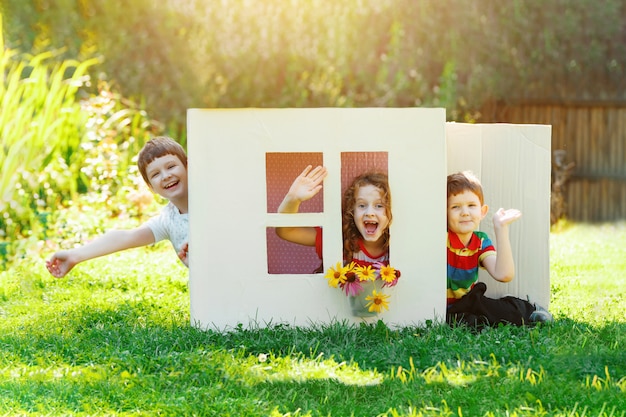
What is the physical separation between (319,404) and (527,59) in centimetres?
802

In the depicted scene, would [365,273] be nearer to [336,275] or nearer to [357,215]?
[336,275]

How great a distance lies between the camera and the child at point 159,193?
12.2 ft

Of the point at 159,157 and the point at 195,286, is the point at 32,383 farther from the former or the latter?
the point at 159,157

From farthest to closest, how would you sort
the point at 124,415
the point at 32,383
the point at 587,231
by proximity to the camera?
the point at 587,231 → the point at 32,383 → the point at 124,415

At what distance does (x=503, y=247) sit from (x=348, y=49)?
6863 mm

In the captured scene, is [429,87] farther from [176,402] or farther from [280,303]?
[176,402]

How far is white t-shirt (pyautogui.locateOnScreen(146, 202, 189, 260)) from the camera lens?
12.9ft

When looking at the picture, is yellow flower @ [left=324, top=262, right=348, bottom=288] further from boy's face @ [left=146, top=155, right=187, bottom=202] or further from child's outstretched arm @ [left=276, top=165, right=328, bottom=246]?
boy's face @ [left=146, top=155, right=187, bottom=202]

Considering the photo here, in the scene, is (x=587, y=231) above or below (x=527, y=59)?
below

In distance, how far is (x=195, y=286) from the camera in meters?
3.40

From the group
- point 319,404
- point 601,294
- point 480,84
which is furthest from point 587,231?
point 319,404

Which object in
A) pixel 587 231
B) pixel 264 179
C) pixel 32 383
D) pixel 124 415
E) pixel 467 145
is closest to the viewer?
pixel 124 415

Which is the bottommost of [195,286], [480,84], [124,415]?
[124,415]

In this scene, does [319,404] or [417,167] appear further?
[417,167]
